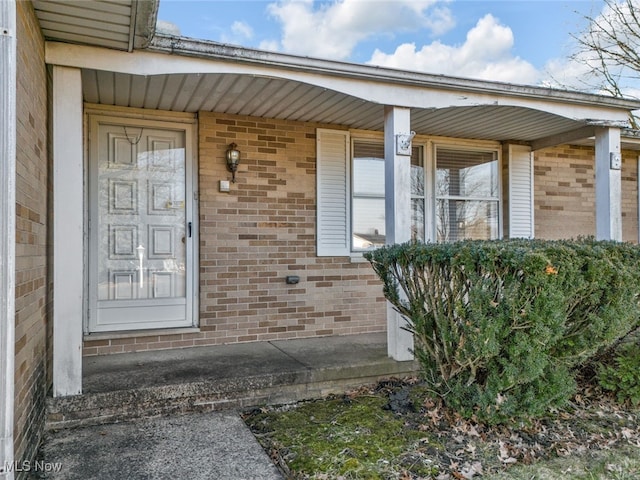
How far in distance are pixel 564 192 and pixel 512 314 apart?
15.7 ft

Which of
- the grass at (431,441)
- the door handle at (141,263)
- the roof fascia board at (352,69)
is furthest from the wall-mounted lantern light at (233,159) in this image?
the grass at (431,441)

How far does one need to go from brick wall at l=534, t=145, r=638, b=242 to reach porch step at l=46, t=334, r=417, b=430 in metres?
3.64

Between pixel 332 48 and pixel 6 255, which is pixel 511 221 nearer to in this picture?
pixel 6 255

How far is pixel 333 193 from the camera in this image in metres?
5.57

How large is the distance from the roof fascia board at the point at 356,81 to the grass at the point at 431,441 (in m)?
2.69

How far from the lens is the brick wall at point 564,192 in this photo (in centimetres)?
665

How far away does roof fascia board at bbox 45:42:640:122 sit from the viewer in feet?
11.0

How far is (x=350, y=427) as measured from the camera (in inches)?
128

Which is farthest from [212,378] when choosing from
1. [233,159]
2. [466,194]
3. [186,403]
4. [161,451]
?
[466,194]

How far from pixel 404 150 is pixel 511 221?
2878mm

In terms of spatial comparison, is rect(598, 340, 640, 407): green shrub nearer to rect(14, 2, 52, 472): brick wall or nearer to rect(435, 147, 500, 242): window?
rect(435, 147, 500, 242): window

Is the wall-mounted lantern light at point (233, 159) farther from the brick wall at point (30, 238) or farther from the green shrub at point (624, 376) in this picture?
the green shrub at point (624, 376)

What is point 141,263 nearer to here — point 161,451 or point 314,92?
point 161,451

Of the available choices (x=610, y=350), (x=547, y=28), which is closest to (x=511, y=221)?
(x=610, y=350)
